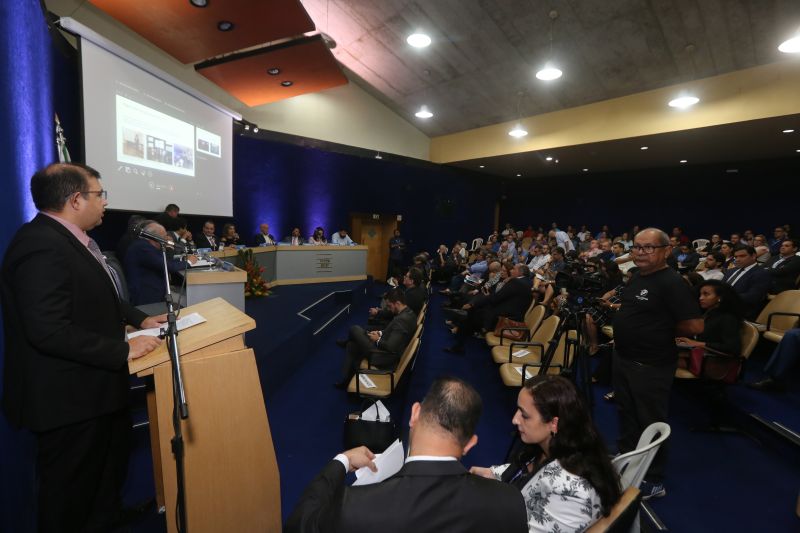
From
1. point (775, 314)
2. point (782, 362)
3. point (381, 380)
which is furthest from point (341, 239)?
point (782, 362)

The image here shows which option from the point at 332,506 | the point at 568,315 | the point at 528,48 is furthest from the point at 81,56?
the point at 528,48

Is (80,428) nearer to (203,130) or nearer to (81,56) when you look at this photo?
(81,56)

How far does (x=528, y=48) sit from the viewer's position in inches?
253

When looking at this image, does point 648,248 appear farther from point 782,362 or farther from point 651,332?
point 782,362

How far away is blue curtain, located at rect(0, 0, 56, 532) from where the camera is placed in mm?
1397

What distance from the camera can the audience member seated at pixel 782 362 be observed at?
3.28 metres

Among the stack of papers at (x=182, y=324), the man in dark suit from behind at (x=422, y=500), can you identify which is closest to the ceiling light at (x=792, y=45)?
the man in dark suit from behind at (x=422, y=500)

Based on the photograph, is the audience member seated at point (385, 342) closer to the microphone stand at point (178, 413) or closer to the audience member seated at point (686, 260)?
the microphone stand at point (178, 413)

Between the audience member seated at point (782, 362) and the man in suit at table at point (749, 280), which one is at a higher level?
the man in suit at table at point (749, 280)

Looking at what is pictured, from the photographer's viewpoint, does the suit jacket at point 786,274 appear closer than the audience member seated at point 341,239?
Yes

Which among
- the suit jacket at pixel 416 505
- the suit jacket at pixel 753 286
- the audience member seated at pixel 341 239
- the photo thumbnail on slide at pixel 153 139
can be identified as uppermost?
the photo thumbnail on slide at pixel 153 139

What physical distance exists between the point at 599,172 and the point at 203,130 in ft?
43.0

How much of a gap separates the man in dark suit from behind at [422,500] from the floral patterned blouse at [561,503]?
413mm

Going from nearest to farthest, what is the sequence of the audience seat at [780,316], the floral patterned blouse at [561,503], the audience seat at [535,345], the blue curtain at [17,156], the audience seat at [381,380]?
the floral patterned blouse at [561,503] < the blue curtain at [17,156] < the audience seat at [381,380] < the audience seat at [535,345] < the audience seat at [780,316]
